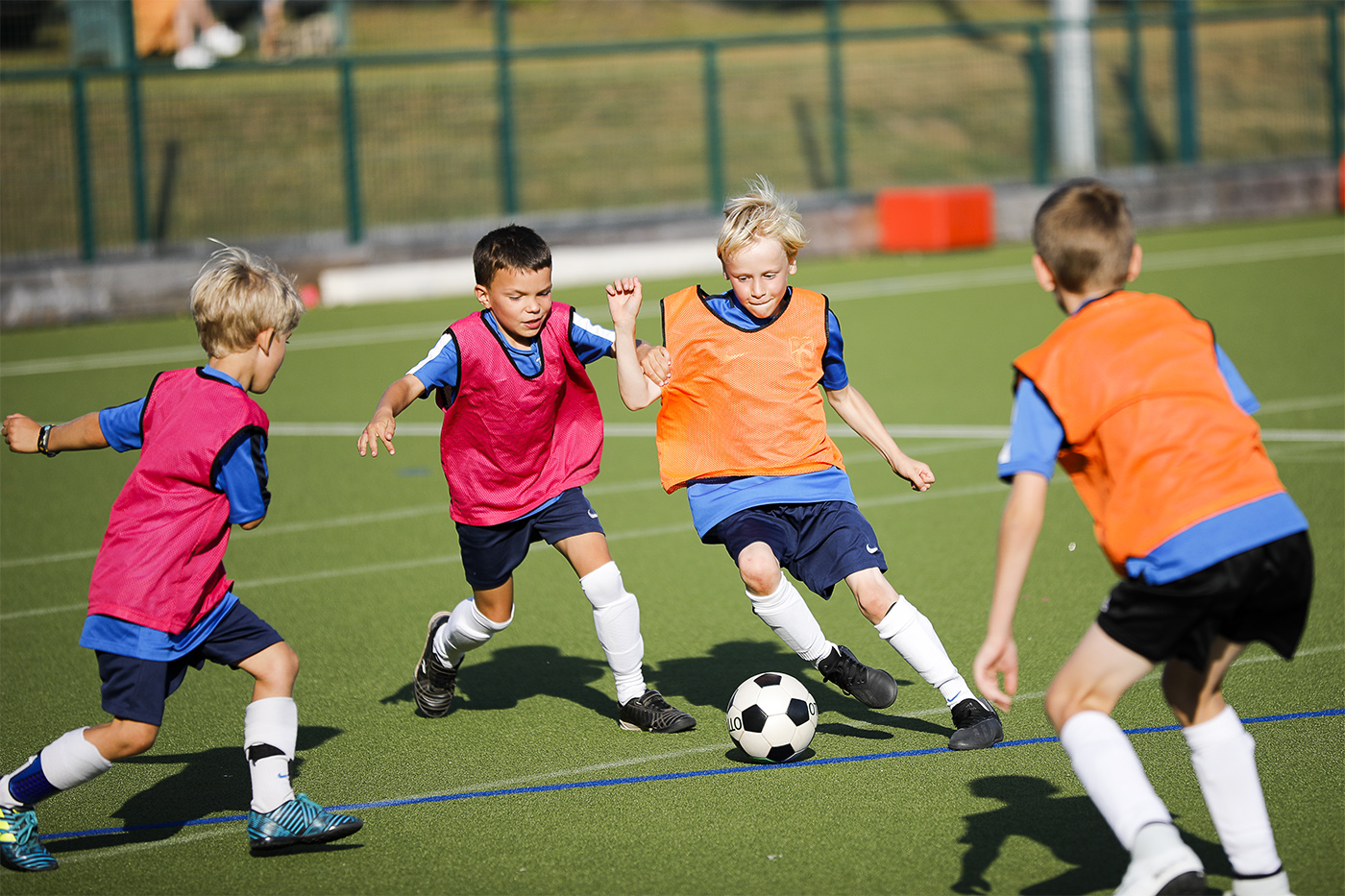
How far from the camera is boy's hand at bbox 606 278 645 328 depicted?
4.57 meters

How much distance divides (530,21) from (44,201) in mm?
14844

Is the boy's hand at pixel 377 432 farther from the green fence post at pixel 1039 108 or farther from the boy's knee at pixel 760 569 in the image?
the green fence post at pixel 1039 108

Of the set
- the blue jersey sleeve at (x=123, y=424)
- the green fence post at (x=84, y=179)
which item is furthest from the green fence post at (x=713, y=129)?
the blue jersey sleeve at (x=123, y=424)

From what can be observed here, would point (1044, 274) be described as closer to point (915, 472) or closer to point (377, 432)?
point (915, 472)

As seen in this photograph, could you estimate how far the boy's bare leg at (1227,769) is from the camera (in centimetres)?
319

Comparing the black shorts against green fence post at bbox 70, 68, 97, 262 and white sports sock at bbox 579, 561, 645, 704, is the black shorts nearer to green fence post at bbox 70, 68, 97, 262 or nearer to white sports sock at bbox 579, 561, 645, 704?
white sports sock at bbox 579, 561, 645, 704

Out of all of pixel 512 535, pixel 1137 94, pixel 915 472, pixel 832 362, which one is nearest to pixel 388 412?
pixel 512 535

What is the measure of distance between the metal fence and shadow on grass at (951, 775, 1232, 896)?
14.8 meters

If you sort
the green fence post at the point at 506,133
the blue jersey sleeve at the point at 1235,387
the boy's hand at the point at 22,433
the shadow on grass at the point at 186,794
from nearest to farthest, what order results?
the blue jersey sleeve at the point at 1235,387 → the boy's hand at the point at 22,433 → the shadow on grass at the point at 186,794 → the green fence post at the point at 506,133

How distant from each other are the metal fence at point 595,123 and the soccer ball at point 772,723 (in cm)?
1407

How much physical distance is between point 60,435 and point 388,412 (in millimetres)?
914

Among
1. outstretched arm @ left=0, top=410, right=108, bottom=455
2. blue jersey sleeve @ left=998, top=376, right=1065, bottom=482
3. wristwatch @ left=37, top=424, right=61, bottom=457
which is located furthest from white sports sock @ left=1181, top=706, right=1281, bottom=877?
wristwatch @ left=37, top=424, right=61, bottom=457

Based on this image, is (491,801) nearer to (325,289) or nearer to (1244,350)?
(1244,350)

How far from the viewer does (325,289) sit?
1678cm
